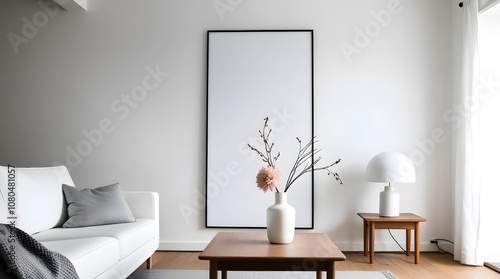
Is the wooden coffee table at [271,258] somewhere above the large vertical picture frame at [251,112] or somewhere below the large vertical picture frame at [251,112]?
below

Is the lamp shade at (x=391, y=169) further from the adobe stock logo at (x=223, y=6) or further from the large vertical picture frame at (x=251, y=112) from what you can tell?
the adobe stock logo at (x=223, y=6)

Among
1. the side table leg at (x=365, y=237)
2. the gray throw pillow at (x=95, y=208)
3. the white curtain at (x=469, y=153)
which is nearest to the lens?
the gray throw pillow at (x=95, y=208)

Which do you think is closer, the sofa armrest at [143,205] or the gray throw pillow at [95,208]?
the gray throw pillow at [95,208]

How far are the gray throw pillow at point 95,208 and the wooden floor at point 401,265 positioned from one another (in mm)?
657

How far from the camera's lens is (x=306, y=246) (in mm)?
3207

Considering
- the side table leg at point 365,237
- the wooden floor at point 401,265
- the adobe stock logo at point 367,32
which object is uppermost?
the adobe stock logo at point 367,32

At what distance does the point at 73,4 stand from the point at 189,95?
57.1 inches

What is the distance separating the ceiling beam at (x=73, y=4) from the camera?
5.04m

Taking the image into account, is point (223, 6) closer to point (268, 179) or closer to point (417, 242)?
point (268, 179)

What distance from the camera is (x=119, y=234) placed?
3.53 m

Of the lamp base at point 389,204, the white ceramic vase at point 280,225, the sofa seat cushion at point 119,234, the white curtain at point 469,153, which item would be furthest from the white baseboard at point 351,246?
the white ceramic vase at point 280,225

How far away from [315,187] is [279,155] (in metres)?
0.48

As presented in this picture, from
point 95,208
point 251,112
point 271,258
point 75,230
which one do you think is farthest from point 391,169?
point 75,230

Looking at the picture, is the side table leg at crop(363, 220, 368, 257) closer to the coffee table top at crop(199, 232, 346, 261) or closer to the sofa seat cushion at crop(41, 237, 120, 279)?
the coffee table top at crop(199, 232, 346, 261)
